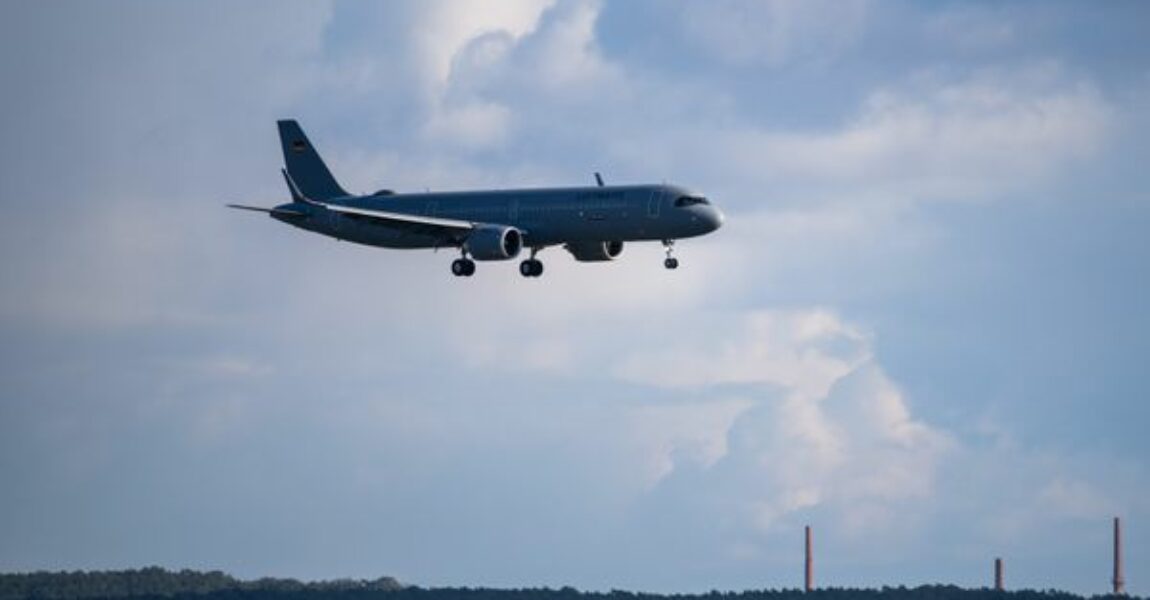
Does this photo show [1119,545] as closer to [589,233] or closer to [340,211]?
[589,233]

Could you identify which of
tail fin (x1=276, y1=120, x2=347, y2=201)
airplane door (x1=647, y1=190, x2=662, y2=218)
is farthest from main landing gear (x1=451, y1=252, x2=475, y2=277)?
tail fin (x1=276, y1=120, x2=347, y2=201)

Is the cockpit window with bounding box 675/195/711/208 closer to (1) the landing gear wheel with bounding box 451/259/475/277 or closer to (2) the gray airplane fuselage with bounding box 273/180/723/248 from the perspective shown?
(2) the gray airplane fuselage with bounding box 273/180/723/248

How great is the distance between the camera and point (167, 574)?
143500mm

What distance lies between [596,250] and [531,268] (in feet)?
12.1

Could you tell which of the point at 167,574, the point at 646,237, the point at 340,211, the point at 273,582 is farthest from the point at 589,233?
the point at 167,574

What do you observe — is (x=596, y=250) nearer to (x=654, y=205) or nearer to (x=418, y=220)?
(x=654, y=205)

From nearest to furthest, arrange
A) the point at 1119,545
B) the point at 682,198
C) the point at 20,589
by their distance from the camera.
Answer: the point at 682,198
the point at 1119,545
the point at 20,589

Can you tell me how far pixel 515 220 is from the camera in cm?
12562

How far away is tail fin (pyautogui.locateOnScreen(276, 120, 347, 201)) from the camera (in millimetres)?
146500

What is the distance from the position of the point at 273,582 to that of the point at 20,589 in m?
17.6

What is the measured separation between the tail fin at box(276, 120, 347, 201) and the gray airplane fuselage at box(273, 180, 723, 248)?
33.5 ft

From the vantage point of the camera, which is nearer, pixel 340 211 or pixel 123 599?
pixel 123 599

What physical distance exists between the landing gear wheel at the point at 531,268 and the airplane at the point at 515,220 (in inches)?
2.0

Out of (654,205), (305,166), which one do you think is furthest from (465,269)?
(305,166)
